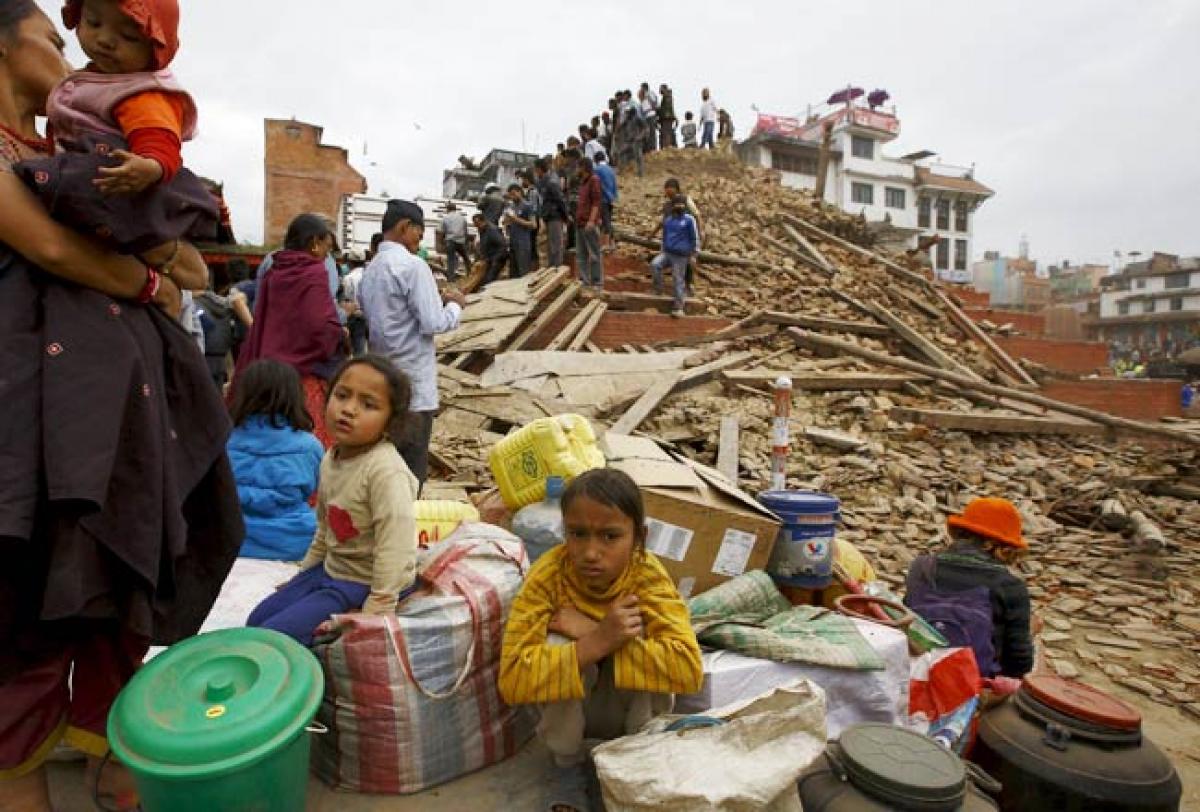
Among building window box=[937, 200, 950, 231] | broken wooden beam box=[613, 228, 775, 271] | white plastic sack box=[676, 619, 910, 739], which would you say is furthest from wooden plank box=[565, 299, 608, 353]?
building window box=[937, 200, 950, 231]

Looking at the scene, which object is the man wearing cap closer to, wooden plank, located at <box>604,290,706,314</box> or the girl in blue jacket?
the girl in blue jacket

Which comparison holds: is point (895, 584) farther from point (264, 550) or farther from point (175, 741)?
point (175, 741)

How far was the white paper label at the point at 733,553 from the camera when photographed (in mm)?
3184

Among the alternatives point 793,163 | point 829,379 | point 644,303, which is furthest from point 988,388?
point 793,163

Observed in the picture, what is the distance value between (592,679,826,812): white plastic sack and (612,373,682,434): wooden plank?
4.84 metres

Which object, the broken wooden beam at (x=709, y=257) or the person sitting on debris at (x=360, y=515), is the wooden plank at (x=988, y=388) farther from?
the person sitting on debris at (x=360, y=515)

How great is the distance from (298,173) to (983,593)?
130 feet

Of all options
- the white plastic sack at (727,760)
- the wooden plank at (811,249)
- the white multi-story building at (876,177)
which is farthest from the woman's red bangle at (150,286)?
the white multi-story building at (876,177)

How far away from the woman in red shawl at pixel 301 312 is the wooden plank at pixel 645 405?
316 centimetres

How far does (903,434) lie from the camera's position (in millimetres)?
8039

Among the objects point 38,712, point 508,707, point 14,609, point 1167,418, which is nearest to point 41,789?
point 38,712

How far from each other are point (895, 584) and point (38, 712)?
4.75 meters

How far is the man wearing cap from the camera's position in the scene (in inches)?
166

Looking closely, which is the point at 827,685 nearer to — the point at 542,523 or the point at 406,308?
the point at 542,523
